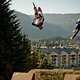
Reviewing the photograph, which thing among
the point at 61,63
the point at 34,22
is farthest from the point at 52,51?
the point at 34,22

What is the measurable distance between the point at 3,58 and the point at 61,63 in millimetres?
115289

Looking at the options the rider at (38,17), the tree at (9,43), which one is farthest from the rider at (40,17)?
the tree at (9,43)

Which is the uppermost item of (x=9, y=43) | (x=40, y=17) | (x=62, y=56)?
(x=40, y=17)

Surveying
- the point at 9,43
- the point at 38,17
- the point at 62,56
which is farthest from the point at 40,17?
the point at 62,56

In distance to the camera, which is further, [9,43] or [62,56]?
[62,56]

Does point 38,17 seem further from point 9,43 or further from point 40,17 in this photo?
point 9,43

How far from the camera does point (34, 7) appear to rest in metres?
11.0

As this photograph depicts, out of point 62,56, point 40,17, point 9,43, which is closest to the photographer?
point 40,17

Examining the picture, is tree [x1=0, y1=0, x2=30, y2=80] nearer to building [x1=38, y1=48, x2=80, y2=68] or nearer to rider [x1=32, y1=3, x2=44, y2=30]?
rider [x1=32, y1=3, x2=44, y2=30]

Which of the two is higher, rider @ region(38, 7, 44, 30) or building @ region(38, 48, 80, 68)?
rider @ region(38, 7, 44, 30)

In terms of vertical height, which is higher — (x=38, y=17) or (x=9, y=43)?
(x=38, y=17)

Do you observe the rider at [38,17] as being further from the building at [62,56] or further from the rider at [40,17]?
the building at [62,56]

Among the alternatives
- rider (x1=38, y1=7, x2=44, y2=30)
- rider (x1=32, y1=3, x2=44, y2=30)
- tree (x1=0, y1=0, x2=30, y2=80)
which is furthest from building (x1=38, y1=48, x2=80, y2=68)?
rider (x1=38, y1=7, x2=44, y2=30)

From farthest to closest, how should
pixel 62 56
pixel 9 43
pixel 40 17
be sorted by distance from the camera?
pixel 62 56
pixel 9 43
pixel 40 17
